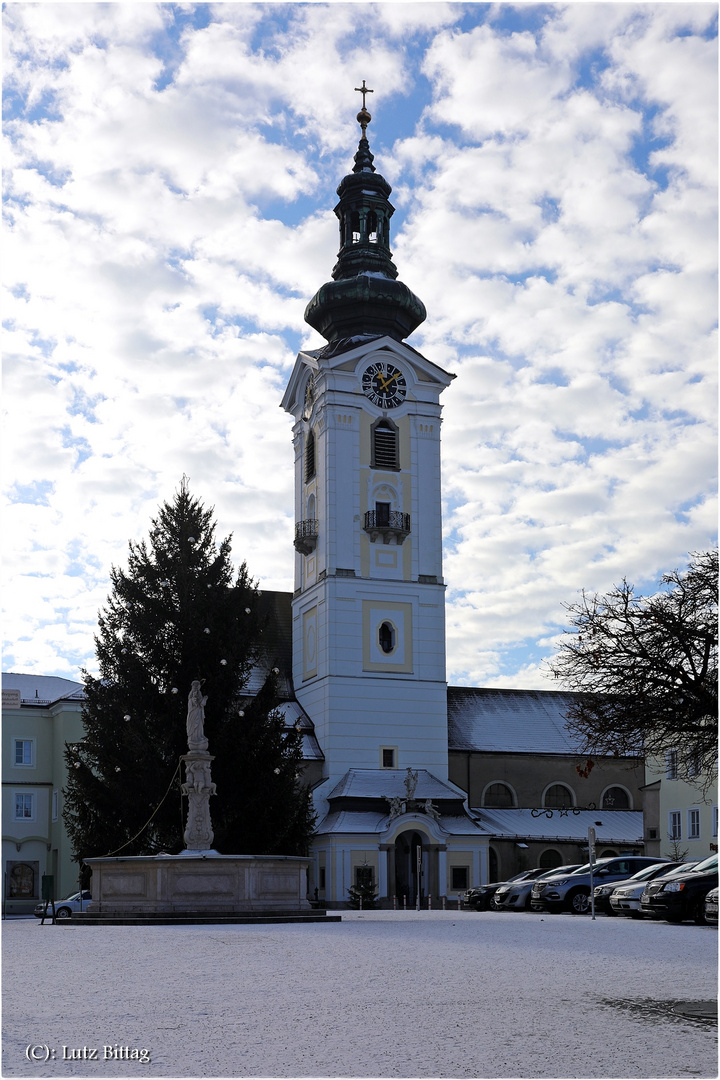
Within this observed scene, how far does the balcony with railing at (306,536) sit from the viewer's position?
6281 cm

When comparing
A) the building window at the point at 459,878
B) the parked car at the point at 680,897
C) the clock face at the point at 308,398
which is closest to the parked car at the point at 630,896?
the parked car at the point at 680,897

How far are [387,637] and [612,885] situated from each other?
102 feet

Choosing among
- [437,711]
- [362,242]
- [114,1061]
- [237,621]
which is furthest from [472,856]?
[114,1061]

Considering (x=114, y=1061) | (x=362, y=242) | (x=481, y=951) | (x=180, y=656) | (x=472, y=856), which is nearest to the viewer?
(x=114, y=1061)

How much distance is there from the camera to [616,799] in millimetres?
67500

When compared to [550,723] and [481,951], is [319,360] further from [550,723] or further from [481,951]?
[481,951]

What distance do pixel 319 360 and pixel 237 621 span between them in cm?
Answer: 2571

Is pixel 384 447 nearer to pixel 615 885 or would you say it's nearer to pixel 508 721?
pixel 508 721

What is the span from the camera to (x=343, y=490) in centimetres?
6188

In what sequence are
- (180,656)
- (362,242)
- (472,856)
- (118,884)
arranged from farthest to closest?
(362,242) < (472,856) < (180,656) < (118,884)

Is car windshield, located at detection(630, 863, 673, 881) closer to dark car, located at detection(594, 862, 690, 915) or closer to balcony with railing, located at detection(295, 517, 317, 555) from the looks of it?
dark car, located at detection(594, 862, 690, 915)

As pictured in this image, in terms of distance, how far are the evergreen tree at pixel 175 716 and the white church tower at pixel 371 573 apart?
1727 centimetres

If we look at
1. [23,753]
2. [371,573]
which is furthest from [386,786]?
[23,753]

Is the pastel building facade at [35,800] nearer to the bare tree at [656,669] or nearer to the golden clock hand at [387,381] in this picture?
the golden clock hand at [387,381]
